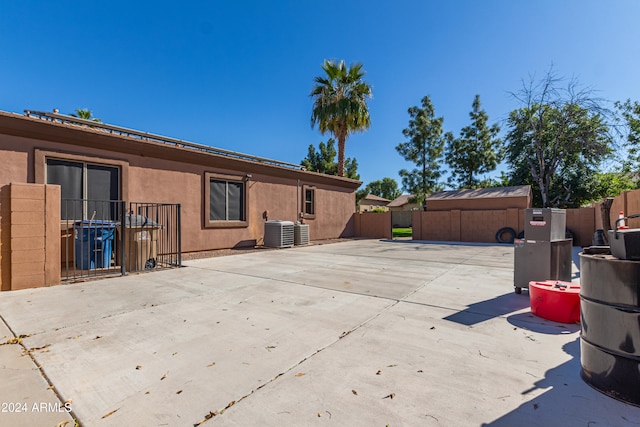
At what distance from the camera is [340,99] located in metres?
17.4


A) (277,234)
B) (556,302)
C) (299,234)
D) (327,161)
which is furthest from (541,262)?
(327,161)

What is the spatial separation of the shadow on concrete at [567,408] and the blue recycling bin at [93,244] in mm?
7723

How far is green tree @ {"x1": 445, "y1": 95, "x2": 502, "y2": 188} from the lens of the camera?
23.9m

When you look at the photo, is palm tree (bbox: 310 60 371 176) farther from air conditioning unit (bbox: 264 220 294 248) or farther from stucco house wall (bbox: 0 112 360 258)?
air conditioning unit (bbox: 264 220 294 248)

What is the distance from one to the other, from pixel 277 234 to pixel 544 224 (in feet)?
30.3

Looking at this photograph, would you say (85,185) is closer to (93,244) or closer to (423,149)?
(93,244)

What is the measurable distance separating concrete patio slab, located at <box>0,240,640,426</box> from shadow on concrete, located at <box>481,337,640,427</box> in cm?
1

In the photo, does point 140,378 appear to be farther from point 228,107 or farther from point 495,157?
point 495,157

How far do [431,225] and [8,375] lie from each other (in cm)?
1819

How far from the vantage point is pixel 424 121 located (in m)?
22.2

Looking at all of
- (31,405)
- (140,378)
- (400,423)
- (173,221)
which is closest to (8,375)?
(31,405)

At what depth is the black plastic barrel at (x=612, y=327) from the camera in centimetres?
192

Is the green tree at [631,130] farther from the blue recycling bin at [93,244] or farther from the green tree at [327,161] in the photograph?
the blue recycling bin at [93,244]

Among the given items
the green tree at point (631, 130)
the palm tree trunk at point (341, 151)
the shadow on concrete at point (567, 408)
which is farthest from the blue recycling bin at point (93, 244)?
the green tree at point (631, 130)
